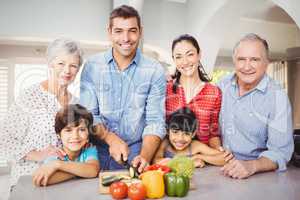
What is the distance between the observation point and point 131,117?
131 centimetres

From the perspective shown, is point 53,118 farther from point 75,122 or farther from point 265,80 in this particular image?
point 265,80

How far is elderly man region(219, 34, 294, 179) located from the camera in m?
1.28

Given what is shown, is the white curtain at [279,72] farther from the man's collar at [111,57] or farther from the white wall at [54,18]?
the white wall at [54,18]

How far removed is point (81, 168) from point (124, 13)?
572 millimetres

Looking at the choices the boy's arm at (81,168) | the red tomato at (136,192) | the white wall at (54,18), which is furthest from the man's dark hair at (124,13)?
the red tomato at (136,192)

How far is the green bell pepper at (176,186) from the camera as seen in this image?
94 cm

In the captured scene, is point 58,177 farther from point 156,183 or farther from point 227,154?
point 227,154

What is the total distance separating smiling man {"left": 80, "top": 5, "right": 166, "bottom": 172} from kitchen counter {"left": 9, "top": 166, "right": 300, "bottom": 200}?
0.72 feet

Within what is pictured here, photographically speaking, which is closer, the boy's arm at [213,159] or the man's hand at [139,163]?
the man's hand at [139,163]

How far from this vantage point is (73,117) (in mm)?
1180

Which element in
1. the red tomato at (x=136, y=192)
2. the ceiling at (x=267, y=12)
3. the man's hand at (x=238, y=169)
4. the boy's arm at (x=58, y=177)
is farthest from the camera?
the ceiling at (x=267, y=12)

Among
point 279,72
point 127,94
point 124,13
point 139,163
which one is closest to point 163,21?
point 124,13

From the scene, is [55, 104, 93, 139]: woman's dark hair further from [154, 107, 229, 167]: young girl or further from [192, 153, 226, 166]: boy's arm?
[192, 153, 226, 166]: boy's arm

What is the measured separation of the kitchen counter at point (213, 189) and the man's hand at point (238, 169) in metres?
0.02
